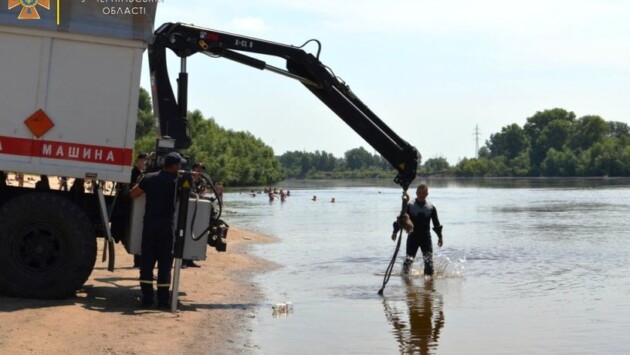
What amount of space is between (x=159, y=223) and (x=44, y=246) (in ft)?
4.36

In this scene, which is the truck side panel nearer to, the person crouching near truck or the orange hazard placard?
the orange hazard placard

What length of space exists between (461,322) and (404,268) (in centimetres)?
465

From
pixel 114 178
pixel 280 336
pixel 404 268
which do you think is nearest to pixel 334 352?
pixel 280 336

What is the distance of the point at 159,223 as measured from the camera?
10516 mm

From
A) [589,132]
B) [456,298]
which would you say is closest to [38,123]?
[456,298]

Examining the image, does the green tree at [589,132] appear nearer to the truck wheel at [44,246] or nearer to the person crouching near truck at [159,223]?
the person crouching near truck at [159,223]

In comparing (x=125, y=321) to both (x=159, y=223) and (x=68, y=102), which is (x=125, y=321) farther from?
(x=68, y=102)

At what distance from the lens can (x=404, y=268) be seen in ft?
52.5

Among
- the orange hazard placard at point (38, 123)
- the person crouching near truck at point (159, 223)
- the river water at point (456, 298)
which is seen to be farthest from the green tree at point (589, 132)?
the orange hazard placard at point (38, 123)

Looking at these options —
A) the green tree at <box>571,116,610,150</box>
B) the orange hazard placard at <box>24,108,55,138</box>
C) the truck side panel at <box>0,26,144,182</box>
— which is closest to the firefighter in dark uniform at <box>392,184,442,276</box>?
the truck side panel at <box>0,26,144,182</box>

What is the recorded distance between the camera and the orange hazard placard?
10.3 meters

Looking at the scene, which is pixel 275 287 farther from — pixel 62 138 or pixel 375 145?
pixel 62 138

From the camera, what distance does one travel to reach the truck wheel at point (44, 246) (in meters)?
10.3

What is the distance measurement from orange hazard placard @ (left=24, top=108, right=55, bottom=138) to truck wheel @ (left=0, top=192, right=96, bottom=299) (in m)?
0.70
